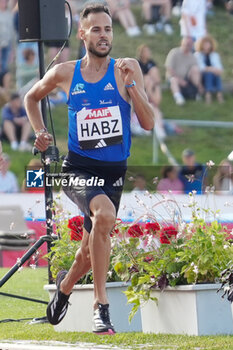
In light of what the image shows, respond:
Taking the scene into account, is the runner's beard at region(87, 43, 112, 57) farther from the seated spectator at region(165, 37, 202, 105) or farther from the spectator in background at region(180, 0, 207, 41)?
the spectator in background at region(180, 0, 207, 41)

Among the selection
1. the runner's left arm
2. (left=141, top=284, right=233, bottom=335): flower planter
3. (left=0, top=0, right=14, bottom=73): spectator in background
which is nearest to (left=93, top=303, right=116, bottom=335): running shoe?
(left=141, top=284, right=233, bottom=335): flower planter

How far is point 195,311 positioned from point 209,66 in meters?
12.2

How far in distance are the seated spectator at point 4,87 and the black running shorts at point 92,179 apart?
10770 mm

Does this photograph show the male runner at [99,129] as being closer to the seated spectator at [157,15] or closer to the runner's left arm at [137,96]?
the runner's left arm at [137,96]

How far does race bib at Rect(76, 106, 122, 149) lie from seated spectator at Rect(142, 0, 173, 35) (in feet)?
45.8

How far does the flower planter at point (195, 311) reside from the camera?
6.05 metres

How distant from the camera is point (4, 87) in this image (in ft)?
59.4

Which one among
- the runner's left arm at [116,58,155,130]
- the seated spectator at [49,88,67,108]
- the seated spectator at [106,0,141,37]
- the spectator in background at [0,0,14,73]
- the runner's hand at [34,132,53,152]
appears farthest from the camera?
the seated spectator at [106,0,141,37]

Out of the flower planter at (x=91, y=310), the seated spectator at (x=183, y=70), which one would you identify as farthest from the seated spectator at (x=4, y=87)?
the flower planter at (x=91, y=310)

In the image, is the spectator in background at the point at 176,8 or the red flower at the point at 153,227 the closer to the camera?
the red flower at the point at 153,227

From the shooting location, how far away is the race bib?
6.27 m

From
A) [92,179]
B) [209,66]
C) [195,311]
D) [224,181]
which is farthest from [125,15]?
[195,311]

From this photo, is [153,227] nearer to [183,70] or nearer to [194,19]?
[183,70]

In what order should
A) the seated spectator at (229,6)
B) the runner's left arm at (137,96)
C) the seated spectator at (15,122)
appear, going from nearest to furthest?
the runner's left arm at (137,96) → the seated spectator at (15,122) → the seated spectator at (229,6)
